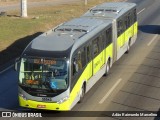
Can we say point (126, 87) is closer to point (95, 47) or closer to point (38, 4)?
point (95, 47)

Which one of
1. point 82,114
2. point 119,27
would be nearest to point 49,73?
point 82,114

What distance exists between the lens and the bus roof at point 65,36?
17.4 meters

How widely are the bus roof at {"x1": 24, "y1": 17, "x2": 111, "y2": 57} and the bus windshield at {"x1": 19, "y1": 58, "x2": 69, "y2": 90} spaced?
49cm

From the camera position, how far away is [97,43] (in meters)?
21.0

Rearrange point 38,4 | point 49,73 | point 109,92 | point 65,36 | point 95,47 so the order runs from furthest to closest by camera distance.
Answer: point 38,4, point 95,47, point 109,92, point 65,36, point 49,73

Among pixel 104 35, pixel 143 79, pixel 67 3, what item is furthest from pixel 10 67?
pixel 67 3

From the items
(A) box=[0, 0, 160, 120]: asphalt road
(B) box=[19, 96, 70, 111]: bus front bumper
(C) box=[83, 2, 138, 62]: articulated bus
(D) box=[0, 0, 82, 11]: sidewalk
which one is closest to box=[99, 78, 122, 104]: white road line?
(A) box=[0, 0, 160, 120]: asphalt road

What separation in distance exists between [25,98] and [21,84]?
63cm

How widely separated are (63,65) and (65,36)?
8.09 feet

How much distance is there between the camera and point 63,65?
1684 cm

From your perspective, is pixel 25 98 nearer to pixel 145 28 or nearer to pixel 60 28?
pixel 60 28

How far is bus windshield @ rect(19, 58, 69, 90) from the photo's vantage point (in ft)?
55.1

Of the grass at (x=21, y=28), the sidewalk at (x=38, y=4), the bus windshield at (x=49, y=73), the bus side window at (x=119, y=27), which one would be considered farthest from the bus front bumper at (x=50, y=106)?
the sidewalk at (x=38, y=4)

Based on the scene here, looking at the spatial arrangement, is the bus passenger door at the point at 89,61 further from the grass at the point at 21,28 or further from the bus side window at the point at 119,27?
the grass at the point at 21,28
